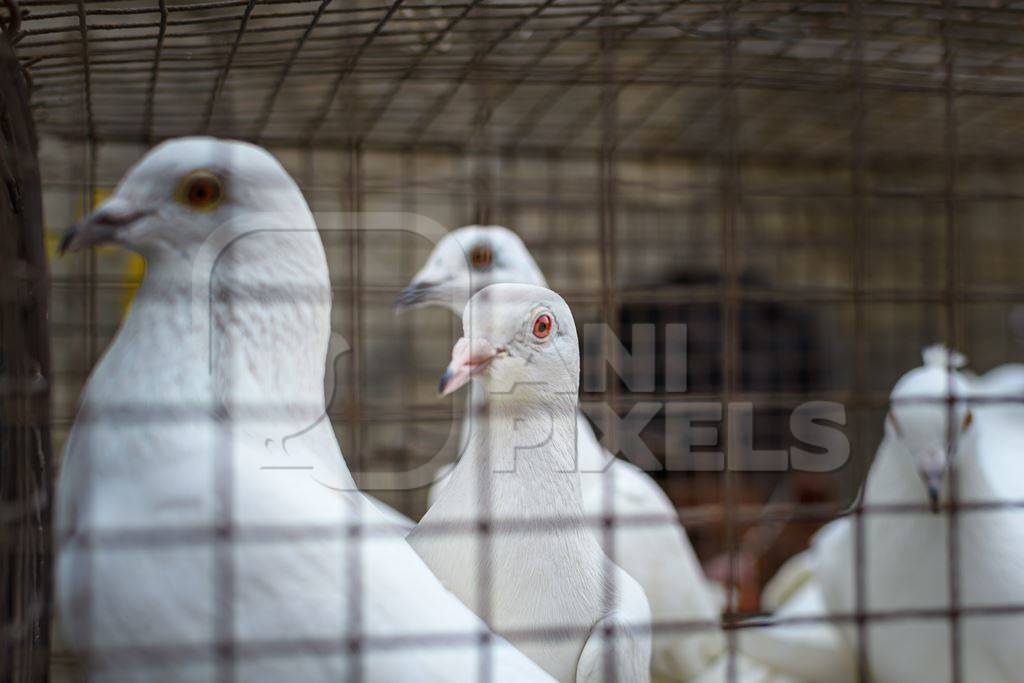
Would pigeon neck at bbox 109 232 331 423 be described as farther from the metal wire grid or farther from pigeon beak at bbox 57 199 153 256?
the metal wire grid

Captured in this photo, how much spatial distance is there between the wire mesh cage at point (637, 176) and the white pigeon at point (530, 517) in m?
0.12

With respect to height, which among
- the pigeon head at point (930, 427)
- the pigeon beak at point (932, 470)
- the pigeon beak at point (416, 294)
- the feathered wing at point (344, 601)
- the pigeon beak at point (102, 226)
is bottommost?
the feathered wing at point (344, 601)

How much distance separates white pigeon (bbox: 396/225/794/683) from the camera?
2.48m

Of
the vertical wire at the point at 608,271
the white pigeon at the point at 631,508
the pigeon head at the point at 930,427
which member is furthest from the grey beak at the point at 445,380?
the pigeon head at the point at 930,427

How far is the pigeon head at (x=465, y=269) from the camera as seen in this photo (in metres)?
2.50

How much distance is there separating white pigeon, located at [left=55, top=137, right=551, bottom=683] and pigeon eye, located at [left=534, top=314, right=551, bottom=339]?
369 mm

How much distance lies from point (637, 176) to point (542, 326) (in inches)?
140

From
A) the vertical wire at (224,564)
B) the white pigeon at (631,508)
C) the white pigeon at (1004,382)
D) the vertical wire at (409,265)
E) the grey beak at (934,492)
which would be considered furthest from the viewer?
the vertical wire at (409,265)

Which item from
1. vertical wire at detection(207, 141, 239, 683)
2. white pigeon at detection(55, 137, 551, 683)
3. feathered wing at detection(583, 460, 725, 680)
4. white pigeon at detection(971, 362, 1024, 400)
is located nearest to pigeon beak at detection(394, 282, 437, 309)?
feathered wing at detection(583, 460, 725, 680)

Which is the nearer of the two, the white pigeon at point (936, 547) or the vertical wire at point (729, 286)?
the vertical wire at point (729, 286)

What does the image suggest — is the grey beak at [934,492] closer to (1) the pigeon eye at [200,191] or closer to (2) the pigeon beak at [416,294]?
(2) the pigeon beak at [416,294]

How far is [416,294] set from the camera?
2.49 metres

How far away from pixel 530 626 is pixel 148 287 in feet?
2.66

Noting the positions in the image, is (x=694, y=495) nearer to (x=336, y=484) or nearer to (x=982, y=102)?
(x=982, y=102)
